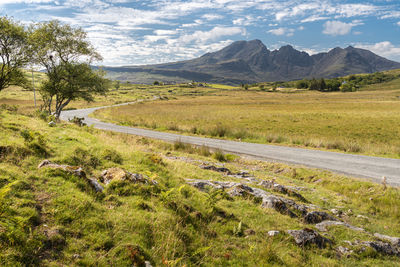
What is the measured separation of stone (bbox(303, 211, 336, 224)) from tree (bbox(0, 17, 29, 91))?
32316mm

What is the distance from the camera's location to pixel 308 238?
6504mm

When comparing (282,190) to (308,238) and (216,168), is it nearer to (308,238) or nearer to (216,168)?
(308,238)

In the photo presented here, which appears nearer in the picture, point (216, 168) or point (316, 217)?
point (316, 217)

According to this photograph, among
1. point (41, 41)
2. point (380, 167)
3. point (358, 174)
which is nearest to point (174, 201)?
point (358, 174)

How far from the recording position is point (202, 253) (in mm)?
5234

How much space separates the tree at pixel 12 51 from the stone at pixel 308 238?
32308 millimetres

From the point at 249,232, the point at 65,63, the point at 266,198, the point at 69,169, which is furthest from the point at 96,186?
the point at 65,63

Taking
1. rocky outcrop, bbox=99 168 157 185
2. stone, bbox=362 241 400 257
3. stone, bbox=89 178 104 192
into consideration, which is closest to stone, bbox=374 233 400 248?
stone, bbox=362 241 400 257

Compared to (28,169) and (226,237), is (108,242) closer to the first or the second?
(226,237)

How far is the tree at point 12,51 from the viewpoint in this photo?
24533 mm

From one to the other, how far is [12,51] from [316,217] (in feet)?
110

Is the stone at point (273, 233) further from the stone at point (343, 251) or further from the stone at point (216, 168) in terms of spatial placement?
the stone at point (216, 168)

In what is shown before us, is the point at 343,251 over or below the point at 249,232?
below

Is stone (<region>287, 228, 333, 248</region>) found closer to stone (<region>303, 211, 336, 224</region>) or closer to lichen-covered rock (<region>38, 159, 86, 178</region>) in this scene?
stone (<region>303, 211, 336, 224</region>)
